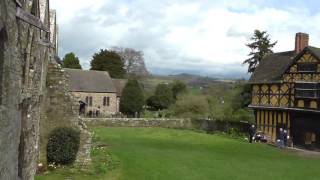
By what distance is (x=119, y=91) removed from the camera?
73125mm

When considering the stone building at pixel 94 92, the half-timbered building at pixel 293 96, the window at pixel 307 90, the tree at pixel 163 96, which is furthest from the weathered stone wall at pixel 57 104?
the tree at pixel 163 96

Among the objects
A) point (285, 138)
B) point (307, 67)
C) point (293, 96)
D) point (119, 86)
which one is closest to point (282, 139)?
point (285, 138)

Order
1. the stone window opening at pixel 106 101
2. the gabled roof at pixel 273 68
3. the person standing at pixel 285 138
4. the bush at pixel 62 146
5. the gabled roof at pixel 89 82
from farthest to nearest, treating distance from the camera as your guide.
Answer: the stone window opening at pixel 106 101, the gabled roof at pixel 89 82, the gabled roof at pixel 273 68, the person standing at pixel 285 138, the bush at pixel 62 146

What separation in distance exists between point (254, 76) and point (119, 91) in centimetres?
3342

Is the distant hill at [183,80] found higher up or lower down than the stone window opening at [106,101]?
higher up

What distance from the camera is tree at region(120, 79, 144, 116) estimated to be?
68.2 meters

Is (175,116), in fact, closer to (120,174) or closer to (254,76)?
(254,76)

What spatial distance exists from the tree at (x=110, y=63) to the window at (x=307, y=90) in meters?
55.2

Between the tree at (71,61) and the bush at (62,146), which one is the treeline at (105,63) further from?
the bush at (62,146)

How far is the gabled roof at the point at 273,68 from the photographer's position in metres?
39.9

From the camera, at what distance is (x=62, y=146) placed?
1966 cm

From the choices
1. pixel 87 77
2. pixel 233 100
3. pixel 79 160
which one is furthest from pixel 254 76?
pixel 87 77

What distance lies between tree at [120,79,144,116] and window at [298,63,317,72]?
3426 cm

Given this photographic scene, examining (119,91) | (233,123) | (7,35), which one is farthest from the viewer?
(119,91)
